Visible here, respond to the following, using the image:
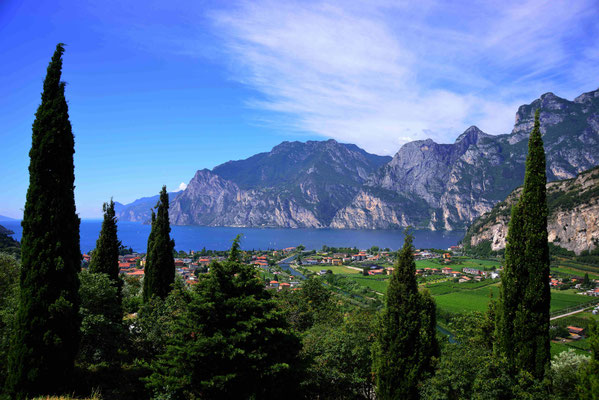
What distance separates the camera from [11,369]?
7750 millimetres

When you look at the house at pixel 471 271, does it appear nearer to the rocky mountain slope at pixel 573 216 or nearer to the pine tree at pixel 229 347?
the rocky mountain slope at pixel 573 216

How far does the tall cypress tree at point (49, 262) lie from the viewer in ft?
25.8

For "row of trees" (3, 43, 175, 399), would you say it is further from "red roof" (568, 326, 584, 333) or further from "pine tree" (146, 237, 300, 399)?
"red roof" (568, 326, 584, 333)

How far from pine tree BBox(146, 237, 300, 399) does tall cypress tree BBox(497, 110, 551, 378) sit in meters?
6.30

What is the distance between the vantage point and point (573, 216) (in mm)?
108312

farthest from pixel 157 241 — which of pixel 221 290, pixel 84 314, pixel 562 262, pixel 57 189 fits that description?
pixel 562 262

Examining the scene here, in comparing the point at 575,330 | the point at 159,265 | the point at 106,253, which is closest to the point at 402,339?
the point at 159,265

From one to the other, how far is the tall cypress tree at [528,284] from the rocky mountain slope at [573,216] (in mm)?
107762

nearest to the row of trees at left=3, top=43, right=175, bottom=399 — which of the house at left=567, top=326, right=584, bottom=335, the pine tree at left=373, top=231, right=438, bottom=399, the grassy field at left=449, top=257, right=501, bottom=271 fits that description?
the pine tree at left=373, top=231, right=438, bottom=399

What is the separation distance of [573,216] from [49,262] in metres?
137

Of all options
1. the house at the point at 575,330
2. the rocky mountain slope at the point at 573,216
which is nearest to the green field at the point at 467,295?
the house at the point at 575,330

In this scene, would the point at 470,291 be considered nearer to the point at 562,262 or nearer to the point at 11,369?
the point at 562,262

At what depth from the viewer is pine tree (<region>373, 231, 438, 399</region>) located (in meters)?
9.77

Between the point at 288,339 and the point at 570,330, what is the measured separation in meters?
47.3
